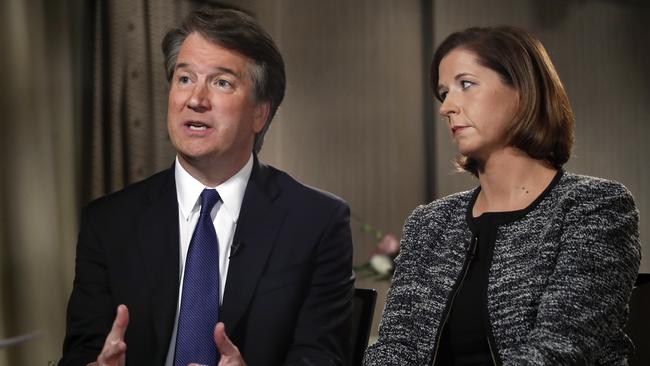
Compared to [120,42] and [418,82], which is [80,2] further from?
[418,82]

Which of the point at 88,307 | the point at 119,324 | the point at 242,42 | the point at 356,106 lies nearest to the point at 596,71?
the point at 356,106

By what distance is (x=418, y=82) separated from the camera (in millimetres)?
5918

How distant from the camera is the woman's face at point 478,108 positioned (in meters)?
1.80

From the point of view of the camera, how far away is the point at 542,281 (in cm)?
169

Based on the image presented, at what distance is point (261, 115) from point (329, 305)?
0.46 meters

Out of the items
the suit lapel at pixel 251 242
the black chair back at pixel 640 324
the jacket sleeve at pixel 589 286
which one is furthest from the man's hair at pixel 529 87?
the suit lapel at pixel 251 242

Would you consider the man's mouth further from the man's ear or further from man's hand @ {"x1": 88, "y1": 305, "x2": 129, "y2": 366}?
man's hand @ {"x1": 88, "y1": 305, "x2": 129, "y2": 366}

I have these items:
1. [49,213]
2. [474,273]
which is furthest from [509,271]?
[49,213]

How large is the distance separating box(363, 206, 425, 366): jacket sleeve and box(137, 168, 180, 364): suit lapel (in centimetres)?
44

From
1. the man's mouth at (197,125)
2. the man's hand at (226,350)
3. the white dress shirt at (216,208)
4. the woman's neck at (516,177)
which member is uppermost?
the man's mouth at (197,125)

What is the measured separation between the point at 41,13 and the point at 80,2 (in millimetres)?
224

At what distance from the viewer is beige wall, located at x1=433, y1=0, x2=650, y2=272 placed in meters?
5.94

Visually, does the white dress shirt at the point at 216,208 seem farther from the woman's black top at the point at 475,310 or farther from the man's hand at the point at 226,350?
the woman's black top at the point at 475,310

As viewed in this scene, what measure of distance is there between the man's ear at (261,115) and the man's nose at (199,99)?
0.14 meters
